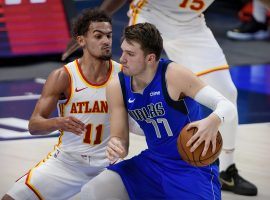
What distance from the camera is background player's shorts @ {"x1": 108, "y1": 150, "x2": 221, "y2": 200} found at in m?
5.79

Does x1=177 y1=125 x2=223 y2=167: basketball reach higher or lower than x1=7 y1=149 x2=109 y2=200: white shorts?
higher

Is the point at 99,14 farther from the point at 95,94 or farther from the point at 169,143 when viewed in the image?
the point at 169,143

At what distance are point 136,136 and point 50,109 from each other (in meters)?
2.64

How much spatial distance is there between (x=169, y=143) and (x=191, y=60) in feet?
5.02

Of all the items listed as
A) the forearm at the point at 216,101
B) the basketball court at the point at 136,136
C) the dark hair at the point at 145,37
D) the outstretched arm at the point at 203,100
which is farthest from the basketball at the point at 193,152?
the basketball court at the point at 136,136

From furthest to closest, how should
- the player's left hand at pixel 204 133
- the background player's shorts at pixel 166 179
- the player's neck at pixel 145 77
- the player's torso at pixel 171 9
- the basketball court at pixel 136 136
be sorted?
1. the basketball court at pixel 136 136
2. the player's torso at pixel 171 9
3. the player's neck at pixel 145 77
4. the background player's shorts at pixel 166 179
5. the player's left hand at pixel 204 133

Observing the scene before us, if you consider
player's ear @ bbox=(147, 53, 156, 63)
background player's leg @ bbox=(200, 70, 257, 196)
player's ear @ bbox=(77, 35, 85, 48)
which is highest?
player's ear @ bbox=(147, 53, 156, 63)

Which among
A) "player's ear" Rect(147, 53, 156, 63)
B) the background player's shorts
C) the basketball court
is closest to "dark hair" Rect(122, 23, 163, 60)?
"player's ear" Rect(147, 53, 156, 63)

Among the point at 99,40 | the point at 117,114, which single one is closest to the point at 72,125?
the point at 117,114

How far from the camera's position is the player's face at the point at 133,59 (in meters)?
5.81

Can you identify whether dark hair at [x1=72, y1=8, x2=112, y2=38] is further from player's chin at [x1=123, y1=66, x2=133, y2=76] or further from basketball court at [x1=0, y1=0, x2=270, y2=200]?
basketball court at [x1=0, y1=0, x2=270, y2=200]

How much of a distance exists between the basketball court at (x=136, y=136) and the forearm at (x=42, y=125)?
108cm

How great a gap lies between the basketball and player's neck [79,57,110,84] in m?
1.19

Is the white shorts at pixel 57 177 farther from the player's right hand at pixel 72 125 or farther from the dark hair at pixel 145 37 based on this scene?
the dark hair at pixel 145 37
